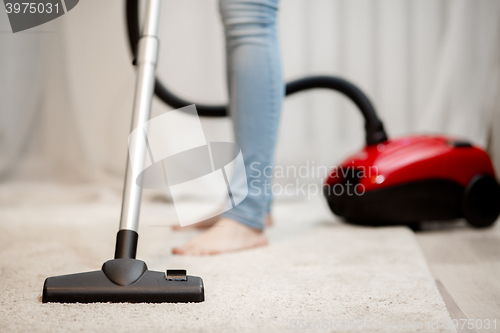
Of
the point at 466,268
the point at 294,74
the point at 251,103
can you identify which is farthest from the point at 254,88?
the point at 294,74

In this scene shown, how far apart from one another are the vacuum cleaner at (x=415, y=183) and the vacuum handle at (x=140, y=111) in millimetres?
626

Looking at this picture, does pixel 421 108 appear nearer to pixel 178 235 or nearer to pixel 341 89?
pixel 341 89

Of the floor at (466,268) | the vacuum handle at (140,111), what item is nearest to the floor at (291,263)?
the floor at (466,268)

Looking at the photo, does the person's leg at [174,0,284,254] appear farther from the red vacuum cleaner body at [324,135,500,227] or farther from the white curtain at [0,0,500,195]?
the white curtain at [0,0,500,195]

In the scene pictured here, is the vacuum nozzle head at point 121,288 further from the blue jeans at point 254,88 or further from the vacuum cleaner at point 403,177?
the vacuum cleaner at point 403,177

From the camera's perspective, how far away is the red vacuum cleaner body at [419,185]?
Answer: 3.38 ft

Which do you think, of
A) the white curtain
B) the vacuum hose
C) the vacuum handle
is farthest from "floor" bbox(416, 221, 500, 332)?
the white curtain

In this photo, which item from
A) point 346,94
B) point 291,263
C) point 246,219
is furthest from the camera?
point 346,94

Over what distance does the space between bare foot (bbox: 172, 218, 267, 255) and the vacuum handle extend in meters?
0.24

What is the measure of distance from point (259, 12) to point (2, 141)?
5.58 feet

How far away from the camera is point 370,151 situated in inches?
43.3

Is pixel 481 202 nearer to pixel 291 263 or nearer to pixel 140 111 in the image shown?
pixel 291 263

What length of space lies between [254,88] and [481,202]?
65cm

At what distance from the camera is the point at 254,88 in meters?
0.80
